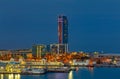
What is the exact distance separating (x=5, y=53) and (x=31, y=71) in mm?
23479

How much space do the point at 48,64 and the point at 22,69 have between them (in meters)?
8.27

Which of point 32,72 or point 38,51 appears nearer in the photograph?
point 32,72

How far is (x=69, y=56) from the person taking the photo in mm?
60656

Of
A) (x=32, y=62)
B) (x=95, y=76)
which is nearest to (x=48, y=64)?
(x=32, y=62)

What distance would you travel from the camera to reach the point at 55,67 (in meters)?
47.1

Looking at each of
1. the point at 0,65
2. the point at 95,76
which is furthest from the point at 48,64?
the point at 95,76

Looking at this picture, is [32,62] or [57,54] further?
[57,54]

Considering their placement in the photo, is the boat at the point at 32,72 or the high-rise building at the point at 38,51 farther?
the high-rise building at the point at 38,51

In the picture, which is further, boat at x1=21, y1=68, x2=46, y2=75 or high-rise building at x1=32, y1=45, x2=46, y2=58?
high-rise building at x1=32, y1=45, x2=46, y2=58

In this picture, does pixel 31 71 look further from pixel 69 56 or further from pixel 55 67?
pixel 69 56

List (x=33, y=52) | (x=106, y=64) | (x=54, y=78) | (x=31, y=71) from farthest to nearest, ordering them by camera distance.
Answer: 1. (x=33, y=52)
2. (x=106, y=64)
3. (x=31, y=71)
4. (x=54, y=78)

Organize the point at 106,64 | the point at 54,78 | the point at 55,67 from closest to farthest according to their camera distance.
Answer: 1. the point at 54,78
2. the point at 55,67
3. the point at 106,64

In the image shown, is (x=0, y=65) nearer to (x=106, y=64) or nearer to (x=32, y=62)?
(x=32, y=62)

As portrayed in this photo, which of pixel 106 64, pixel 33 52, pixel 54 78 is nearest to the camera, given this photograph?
pixel 54 78
